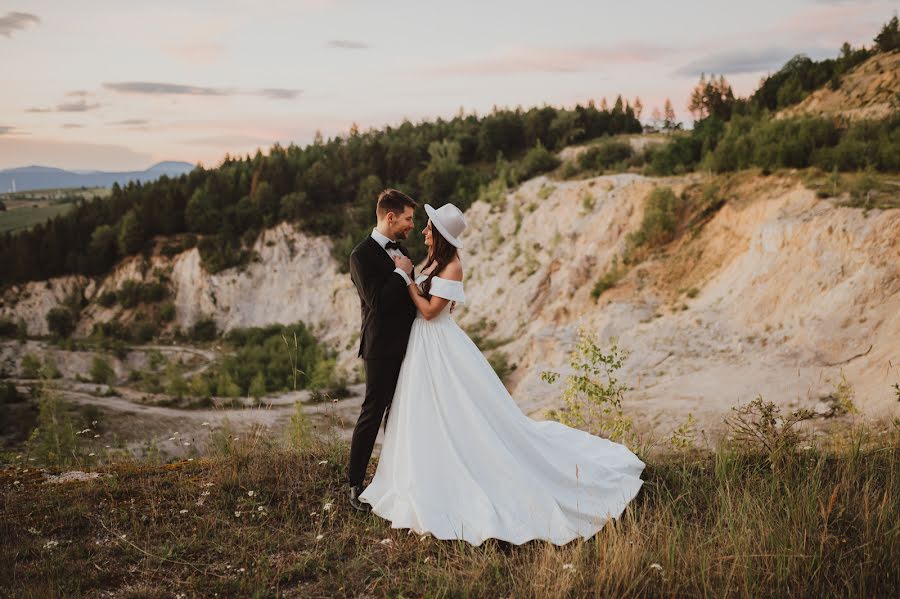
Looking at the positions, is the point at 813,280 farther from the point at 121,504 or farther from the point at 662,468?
the point at 121,504

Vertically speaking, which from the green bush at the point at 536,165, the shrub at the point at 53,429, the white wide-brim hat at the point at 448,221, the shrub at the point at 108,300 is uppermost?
the green bush at the point at 536,165

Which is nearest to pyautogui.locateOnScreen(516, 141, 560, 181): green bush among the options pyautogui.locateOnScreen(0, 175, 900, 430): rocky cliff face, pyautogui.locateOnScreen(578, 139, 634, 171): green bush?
pyautogui.locateOnScreen(0, 175, 900, 430): rocky cliff face

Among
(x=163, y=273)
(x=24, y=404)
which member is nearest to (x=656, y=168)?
(x=24, y=404)

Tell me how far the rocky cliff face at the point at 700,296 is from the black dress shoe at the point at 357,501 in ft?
26.2

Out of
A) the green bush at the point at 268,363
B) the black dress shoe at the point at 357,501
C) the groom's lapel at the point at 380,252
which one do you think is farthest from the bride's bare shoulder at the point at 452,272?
the green bush at the point at 268,363

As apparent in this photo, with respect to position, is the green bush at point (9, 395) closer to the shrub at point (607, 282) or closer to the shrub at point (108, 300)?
the shrub at point (108, 300)

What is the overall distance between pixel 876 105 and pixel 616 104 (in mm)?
28554

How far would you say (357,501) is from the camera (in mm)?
5125

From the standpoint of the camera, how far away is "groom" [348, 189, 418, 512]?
16.0ft

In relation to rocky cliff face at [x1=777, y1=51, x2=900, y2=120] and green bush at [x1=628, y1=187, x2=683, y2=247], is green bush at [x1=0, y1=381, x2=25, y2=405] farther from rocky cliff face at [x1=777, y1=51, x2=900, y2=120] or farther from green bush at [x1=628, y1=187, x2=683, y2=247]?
rocky cliff face at [x1=777, y1=51, x2=900, y2=120]

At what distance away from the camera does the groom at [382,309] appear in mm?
4863

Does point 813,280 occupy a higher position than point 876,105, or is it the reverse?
point 876,105

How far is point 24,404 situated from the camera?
69.8ft

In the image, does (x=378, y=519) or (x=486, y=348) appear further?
(x=486, y=348)
